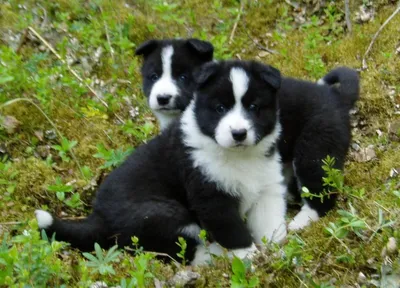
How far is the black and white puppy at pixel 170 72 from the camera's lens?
5320mm

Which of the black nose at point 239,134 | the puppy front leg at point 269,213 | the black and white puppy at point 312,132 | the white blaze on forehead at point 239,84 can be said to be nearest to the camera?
the black nose at point 239,134

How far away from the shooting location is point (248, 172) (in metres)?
4.41

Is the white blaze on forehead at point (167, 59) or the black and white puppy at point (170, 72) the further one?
the white blaze on forehead at point (167, 59)

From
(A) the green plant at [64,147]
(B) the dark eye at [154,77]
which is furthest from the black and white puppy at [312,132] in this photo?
(A) the green plant at [64,147]

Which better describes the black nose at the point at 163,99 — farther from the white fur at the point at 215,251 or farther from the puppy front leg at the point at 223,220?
the white fur at the point at 215,251

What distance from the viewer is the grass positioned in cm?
340

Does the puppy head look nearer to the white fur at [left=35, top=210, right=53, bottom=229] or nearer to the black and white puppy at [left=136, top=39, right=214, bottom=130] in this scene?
the black and white puppy at [left=136, top=39, right=214, bottom=130]

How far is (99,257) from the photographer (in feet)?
11.4

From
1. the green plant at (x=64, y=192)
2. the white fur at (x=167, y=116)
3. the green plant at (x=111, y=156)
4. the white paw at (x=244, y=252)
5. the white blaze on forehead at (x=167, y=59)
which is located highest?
the white blaze on forehead at (x=167, y=59)

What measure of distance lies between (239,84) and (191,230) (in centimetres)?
116

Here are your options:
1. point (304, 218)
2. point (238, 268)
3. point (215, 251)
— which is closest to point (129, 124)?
point (215, 251)

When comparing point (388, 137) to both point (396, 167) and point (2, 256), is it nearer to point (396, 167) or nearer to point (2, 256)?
point (396, 167)

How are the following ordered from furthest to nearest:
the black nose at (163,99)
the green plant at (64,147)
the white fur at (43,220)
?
the green plant at (64,147), the black nose at (163,99), the white fur at (43,220)

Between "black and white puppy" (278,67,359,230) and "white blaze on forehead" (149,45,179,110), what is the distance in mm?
996
